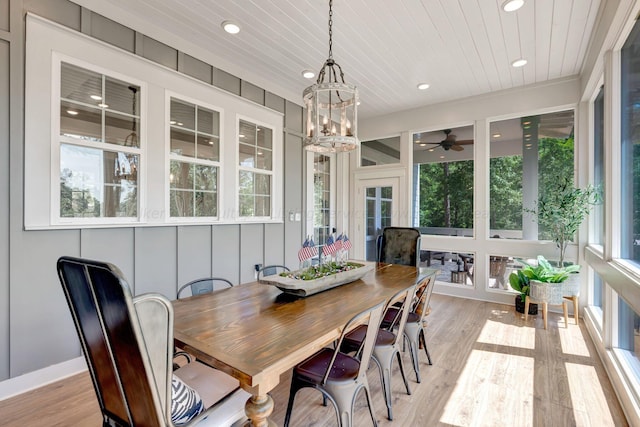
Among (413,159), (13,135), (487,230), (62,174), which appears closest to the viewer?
(13,135)

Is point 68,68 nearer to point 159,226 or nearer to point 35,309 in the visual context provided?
point 159,226

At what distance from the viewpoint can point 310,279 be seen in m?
2.17

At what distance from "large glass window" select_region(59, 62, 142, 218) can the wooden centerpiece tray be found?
175 cm

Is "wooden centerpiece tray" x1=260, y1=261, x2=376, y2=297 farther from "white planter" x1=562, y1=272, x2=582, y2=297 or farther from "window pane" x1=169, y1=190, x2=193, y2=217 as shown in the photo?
"white planter" x1=562, y1=272, x2=582, y2=297

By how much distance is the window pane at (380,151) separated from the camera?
562 cm

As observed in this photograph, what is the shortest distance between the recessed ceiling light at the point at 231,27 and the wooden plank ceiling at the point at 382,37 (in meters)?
0.05

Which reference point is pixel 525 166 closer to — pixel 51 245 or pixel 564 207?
pixel 564 207

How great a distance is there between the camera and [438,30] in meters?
3.04

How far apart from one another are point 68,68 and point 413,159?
4.77 meters

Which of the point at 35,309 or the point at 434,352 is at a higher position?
the point at 35,309

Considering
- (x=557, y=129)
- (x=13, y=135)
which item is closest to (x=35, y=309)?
(x=13, y=135)

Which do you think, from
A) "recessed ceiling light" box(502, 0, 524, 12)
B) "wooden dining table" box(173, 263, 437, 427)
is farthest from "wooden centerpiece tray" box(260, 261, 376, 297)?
"recessed ceiling light" box(502, 0, 524, 12)

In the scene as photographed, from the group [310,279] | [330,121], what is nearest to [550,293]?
[310,279]

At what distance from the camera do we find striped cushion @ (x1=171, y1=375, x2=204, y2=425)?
1.20 metres
